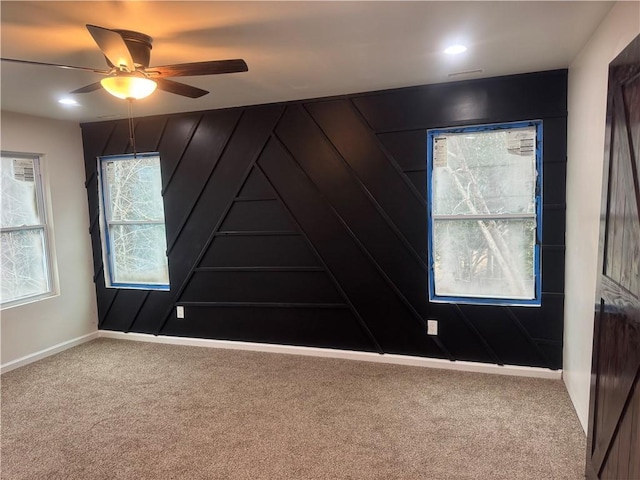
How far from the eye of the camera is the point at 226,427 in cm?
273

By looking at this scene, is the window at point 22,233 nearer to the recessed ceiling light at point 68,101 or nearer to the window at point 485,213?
the recessed ceiling light at point 68,101

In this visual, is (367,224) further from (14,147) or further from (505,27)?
(14,147)

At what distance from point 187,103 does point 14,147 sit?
1.71 meters

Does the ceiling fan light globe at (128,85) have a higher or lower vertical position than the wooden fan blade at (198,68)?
lower

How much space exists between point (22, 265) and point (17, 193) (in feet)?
2.30

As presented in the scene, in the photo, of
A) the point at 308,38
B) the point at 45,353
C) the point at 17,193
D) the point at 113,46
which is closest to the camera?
the point at 113,46

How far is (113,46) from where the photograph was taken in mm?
1943

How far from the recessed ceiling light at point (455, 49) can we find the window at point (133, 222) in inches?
120

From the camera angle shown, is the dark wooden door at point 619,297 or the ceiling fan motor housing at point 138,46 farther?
the ceiling fan motor housing at point 138,46

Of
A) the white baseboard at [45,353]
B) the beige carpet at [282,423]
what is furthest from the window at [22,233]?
the beige carpet at [282,423]

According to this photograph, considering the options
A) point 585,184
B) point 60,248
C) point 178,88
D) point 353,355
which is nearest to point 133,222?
point 60,248

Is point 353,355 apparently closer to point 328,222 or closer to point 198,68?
point 328,222

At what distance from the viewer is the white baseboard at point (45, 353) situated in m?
3.84

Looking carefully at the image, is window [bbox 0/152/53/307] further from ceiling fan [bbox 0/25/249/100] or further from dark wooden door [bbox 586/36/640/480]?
dark wooden door [bbox 586/36/640/480]
